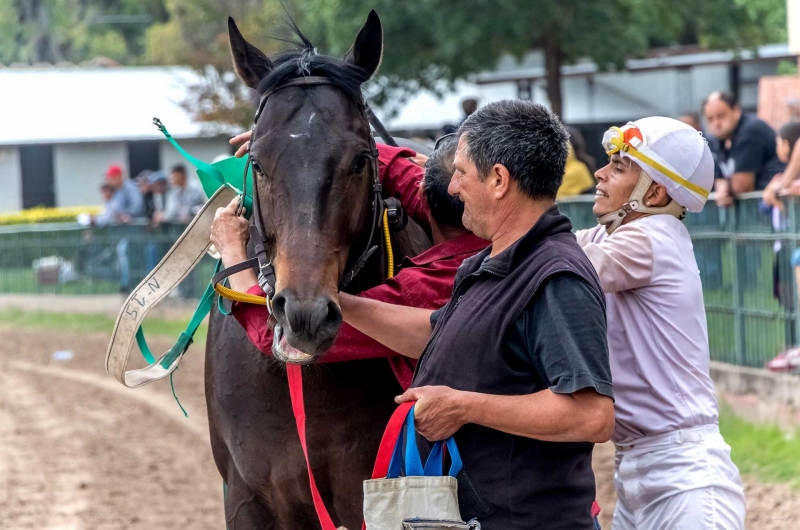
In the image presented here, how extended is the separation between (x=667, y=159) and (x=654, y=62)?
77.3ft

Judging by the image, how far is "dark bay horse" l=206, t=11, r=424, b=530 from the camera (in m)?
2.88

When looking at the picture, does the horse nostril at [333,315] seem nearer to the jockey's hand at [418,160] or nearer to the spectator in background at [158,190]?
the jockey's hand at [418,160]

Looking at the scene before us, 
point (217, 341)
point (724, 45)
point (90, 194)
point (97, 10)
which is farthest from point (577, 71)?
point (97, 10)

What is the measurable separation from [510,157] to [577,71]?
24.6 m

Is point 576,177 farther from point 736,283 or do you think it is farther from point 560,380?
point 560,380

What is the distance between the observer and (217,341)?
12.9 feet

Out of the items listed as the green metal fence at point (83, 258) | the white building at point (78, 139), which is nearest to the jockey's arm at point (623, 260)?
the green metal fence at point (83, 258)

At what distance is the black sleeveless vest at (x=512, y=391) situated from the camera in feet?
8.12

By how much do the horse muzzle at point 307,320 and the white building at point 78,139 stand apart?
26.3 metres

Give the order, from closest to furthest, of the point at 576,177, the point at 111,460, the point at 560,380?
the point at 560,380
the point at 111,460
the point at 576,177

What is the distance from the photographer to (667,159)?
3.12 m

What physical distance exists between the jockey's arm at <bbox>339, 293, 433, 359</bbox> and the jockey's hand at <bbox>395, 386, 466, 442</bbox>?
1.39 ft

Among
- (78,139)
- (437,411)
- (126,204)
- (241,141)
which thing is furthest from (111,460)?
(78,139)

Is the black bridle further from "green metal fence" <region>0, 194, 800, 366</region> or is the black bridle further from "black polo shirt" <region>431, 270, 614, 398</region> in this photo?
"green metal fence" <region>0, 194, 800, 366</region>
